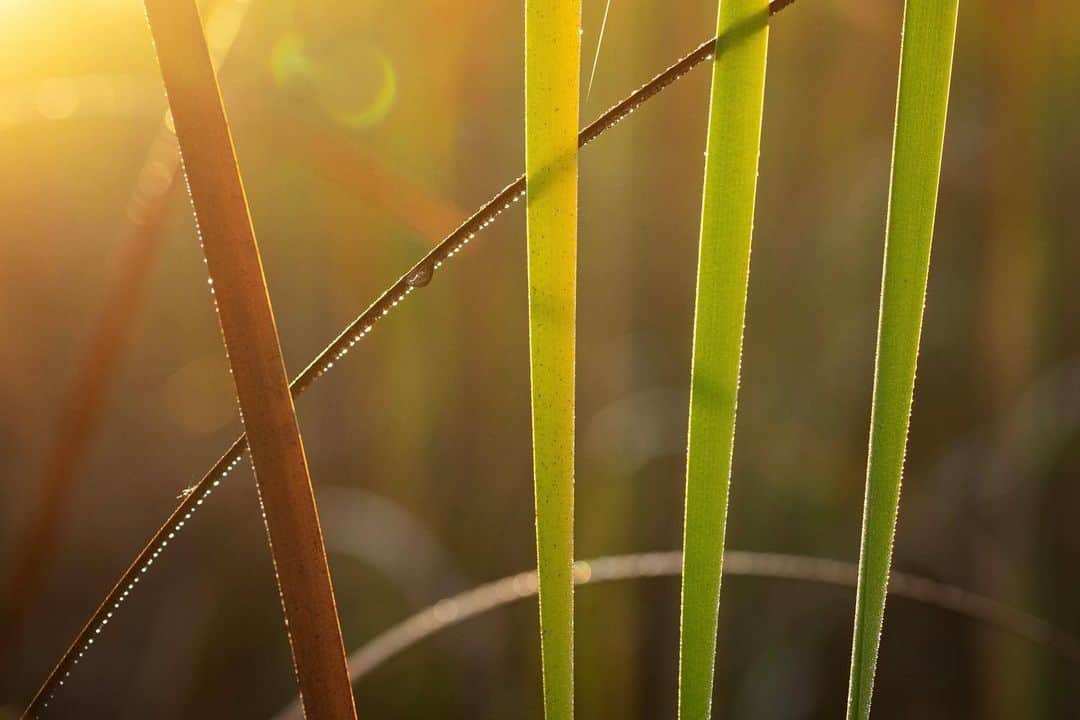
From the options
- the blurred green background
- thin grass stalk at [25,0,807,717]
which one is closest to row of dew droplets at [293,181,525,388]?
thin grass stalk at [25,0,807,717]

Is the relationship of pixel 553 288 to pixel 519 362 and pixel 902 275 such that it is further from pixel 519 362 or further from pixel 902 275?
pixel 519 362

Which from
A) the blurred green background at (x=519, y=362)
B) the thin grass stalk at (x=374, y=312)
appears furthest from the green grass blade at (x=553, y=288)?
the blurred green background at (x=519, y=362)

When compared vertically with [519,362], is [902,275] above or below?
below

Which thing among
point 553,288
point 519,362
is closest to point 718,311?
point 553,288

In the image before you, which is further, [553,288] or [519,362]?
[519,362]

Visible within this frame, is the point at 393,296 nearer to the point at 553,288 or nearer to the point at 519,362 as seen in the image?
the point at 553,288

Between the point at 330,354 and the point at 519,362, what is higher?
the point at 519,362
